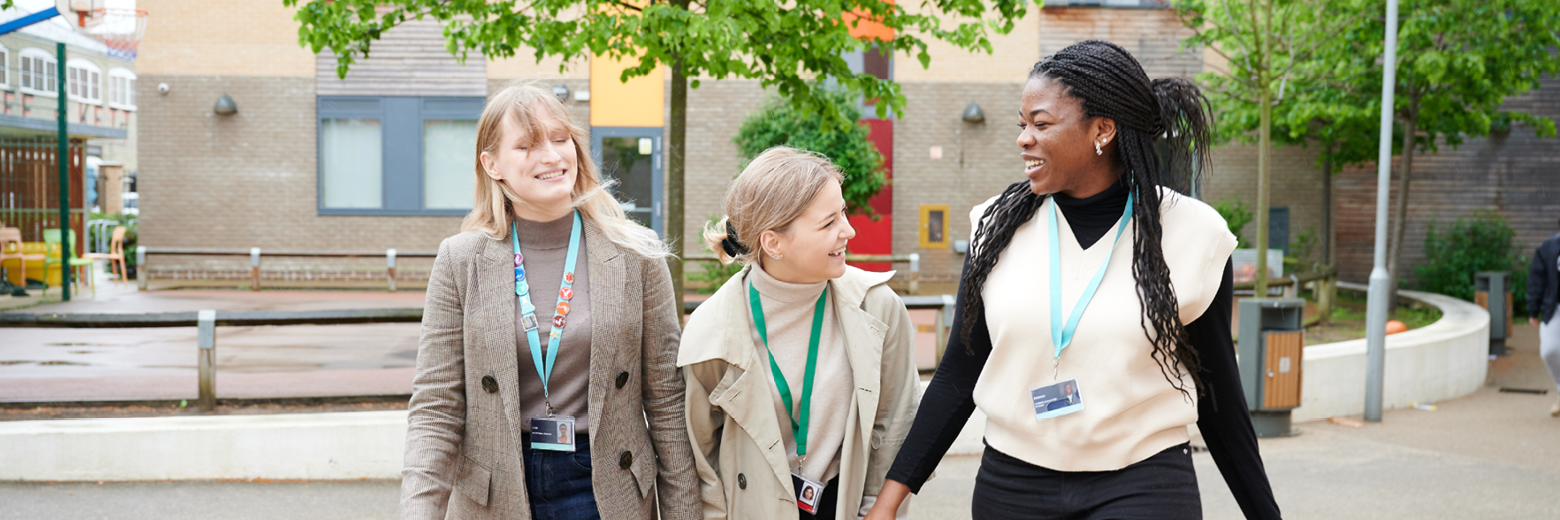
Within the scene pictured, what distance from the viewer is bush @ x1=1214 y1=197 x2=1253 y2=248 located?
1594cm

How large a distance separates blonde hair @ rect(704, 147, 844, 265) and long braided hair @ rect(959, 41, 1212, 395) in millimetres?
538

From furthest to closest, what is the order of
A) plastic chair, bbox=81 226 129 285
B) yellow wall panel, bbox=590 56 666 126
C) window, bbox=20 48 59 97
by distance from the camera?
window, bbox=20 48 59 97 < yellow wall panel, bbox=590 56 666 126 < plastic chair, bbox=81 226 129 285

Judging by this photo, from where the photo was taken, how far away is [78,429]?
5582 mm

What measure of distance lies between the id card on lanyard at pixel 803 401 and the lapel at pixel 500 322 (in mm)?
546

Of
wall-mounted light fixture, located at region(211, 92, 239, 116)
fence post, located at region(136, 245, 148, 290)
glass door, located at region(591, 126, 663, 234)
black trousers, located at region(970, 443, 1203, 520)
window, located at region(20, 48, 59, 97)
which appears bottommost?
fence post, located at region(136, 245, 148, 290)

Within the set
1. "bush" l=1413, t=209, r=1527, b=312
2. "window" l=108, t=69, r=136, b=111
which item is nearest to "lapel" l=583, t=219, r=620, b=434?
"bush" l=1413, t=209, r=1527, b=312

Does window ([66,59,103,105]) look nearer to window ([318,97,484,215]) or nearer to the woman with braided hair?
window ([318,97,484,215])

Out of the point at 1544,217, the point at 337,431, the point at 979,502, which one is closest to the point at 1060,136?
the point at 979,502

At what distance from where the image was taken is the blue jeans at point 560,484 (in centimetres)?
251

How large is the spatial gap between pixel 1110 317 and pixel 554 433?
48.5 inches

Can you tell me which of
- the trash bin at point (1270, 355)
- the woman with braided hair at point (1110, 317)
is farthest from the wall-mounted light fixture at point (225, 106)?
the woman with braided hair at point (1110, 317)

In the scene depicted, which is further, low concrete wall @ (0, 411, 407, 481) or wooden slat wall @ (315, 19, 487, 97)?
wooden slat wall @ (315, 19, 487, 97)

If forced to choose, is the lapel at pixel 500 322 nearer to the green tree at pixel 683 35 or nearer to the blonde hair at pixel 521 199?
the blonde hair at pixel 521 199

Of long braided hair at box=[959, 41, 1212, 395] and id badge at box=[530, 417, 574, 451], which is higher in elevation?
long braided hair at box=[959, 41, 1212, 395]
